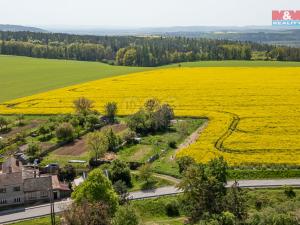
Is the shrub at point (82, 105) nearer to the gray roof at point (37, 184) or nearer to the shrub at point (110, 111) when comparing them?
the shrub at point (110, 111)

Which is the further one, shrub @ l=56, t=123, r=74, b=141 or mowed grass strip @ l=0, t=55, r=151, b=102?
mowed grass strip @ l=0, t=55, r=151, b=102

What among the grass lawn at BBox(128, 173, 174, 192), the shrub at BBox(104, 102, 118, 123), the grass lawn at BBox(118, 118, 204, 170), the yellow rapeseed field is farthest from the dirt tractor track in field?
the shrub at BBox(104, 102, 118, 123)

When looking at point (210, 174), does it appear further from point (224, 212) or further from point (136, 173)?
point (136, 173)

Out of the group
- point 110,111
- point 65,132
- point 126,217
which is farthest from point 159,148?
point 126,217

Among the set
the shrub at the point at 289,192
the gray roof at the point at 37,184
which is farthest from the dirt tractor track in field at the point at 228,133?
the gray roof at the point at 37,184

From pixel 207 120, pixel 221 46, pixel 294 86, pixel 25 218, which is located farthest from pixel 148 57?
pixel 25 218

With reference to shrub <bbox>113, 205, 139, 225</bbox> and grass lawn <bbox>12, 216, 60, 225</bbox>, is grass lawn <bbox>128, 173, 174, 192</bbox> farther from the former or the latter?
shrub <bbox>113, 205, 139, 225</bbox>

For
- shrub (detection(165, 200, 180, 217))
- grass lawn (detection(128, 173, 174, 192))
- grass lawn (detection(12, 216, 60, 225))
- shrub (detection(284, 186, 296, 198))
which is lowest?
grass lawn (detection(12, 216, 60, 225))
